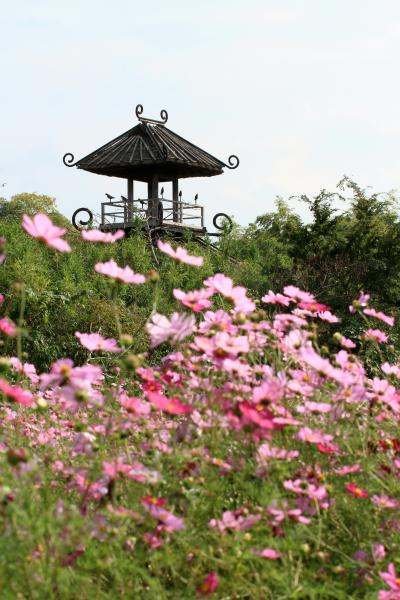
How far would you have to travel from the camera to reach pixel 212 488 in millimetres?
1995

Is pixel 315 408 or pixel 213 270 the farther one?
pixel 213 270

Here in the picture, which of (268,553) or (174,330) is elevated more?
(174,330)

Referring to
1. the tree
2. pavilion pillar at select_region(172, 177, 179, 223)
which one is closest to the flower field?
pavilion pillar at select_region(172, 177, 179, 223)

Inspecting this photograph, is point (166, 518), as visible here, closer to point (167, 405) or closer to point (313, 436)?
point (167, 405)

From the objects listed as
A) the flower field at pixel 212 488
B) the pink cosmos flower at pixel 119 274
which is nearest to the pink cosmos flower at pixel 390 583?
the flower field at pixel 212 488

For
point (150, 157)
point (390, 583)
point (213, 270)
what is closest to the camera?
point (390, 583)

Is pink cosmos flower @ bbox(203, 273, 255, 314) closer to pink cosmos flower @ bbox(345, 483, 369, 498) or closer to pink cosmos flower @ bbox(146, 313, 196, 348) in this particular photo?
pink cosmos flower @ bbox(146, 313, 196, 348)

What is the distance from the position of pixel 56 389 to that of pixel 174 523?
180 cm

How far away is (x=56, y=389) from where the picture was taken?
3494mm

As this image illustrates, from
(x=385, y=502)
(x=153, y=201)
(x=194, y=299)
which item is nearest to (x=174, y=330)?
(x=194, y=299)

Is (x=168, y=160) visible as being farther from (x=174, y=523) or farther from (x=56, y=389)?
(x=174, y=523)

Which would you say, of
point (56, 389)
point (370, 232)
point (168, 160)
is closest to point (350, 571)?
point (56, 389)

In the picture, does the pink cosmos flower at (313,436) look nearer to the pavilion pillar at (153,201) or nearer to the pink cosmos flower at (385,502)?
the pink cosmos flower at (385,502)

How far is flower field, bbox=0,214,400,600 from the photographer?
1758 millimetres
